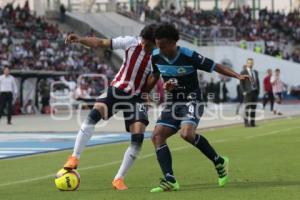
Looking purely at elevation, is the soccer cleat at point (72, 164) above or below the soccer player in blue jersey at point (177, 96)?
below

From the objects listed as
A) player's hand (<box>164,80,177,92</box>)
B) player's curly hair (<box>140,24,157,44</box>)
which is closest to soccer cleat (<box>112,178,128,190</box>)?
player's hand (<box>164,80,177,92</box>)

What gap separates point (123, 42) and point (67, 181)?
190cm

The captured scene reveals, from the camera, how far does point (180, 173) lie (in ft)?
41.9

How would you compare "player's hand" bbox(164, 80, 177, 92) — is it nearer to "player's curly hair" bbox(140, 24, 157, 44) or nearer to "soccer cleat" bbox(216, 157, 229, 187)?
"player's curly hair" bbox(140, 24, 157, 44)

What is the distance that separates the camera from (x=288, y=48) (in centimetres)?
6412

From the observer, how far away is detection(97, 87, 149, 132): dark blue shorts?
1125 cm

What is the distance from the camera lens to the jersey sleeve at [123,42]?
36.5 feet

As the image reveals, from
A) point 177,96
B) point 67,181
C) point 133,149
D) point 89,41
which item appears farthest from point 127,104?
point 67,181

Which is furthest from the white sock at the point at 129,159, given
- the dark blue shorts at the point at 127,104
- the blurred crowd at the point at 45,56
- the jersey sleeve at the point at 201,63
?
the blurred crowd at the point at 45,56

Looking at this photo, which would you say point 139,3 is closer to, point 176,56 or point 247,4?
point 247,4

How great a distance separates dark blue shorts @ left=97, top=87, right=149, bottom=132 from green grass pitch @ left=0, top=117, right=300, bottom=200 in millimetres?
872

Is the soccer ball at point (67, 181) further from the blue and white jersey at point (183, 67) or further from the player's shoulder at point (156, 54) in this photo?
the player's shoulder at point (156, 54)

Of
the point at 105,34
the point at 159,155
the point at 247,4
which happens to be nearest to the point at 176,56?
the point at 159,155

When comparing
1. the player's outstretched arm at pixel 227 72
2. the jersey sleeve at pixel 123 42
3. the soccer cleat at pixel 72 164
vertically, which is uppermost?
the jersey sleeve at pixel 123 42
